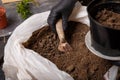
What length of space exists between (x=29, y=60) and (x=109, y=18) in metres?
0.42

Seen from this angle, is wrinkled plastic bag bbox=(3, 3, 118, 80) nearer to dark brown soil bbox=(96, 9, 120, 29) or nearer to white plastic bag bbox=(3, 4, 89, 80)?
white plastic bag bbox=(3, 4, 89, 80)

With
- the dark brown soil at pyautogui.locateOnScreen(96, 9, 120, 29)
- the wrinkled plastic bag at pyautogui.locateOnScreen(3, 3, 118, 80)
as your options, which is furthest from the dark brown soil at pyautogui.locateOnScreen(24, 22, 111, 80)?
the dark brown soil at pyautogui.locateOnScreen(96, 9, 120, 29)

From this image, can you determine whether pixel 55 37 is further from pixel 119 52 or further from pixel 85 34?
pixel 119 52

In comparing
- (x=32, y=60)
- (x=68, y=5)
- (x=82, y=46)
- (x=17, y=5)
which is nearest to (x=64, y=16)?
(x=68, y=5)

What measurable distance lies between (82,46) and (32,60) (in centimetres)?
27

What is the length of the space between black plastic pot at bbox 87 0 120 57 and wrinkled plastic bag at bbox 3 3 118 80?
5.3 inches

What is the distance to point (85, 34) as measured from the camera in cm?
121

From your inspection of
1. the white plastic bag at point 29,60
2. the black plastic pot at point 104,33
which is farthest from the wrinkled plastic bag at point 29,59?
the black plastic pot at point 104,33

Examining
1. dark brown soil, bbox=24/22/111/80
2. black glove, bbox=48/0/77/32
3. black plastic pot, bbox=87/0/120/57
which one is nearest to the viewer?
black plastic pot, bbox=87/0/120/57

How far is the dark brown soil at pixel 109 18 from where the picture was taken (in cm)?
101

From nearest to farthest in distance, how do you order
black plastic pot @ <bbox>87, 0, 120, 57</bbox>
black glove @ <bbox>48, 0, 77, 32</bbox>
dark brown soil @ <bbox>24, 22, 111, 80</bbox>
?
1. black plastic pot @ <bbox>87, 0, 120, 57</bbox>
2. dark brown soil @ <bbox>24, 22, 111, 80</bbox>
3. black glove @ <bbox>48, 0, 77, 32</bbox>

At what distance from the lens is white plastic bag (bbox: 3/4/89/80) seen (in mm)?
1018

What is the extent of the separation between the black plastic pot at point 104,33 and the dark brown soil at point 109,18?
0.02 metres

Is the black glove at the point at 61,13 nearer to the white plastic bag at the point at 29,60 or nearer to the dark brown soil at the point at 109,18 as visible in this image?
the white plastic bag at the point at 29,60
